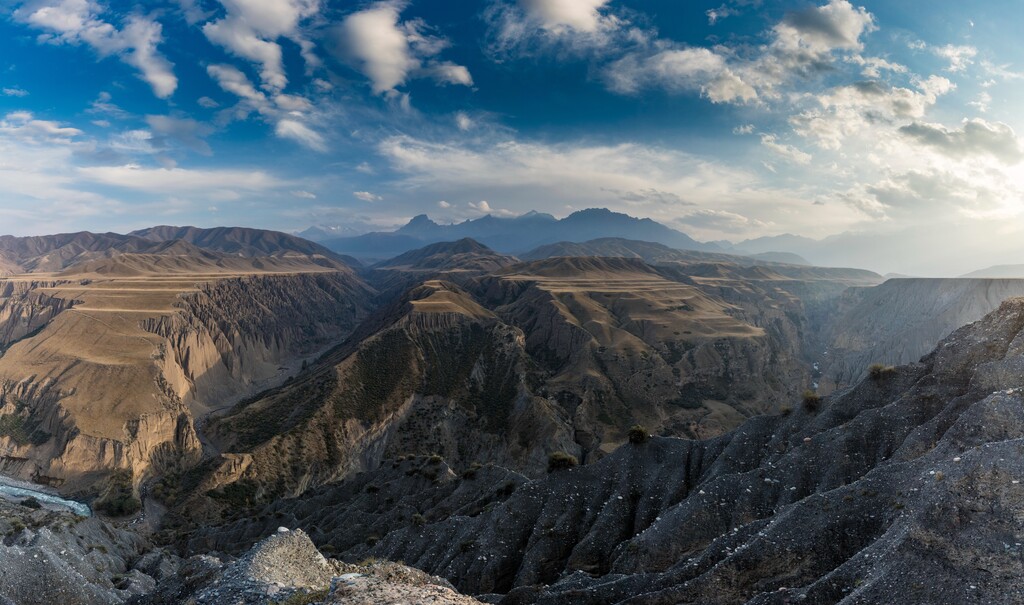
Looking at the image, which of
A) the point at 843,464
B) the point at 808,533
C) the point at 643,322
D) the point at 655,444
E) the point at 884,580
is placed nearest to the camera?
the point at 884,580

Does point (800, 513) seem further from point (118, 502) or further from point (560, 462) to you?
point (118, 502)

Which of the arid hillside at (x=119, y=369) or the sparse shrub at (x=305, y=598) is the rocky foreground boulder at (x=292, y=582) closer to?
the sparse shrub at (x=305, y=598)

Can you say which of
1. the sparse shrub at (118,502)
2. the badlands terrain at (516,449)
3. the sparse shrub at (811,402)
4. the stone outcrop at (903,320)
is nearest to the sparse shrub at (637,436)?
the badlands terrain at (516,449)

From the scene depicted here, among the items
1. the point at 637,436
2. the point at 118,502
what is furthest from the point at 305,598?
the point at 118,502

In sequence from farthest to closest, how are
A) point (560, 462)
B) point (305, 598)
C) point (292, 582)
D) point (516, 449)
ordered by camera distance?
point (516, 449) → point (560, 462) → point (292, 582) → point (305, 598)

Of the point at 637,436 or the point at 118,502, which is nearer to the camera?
the point at 637,436

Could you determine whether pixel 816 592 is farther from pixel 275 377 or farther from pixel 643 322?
pixel 275 377

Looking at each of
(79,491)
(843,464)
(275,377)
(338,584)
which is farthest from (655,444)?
(275,377)
